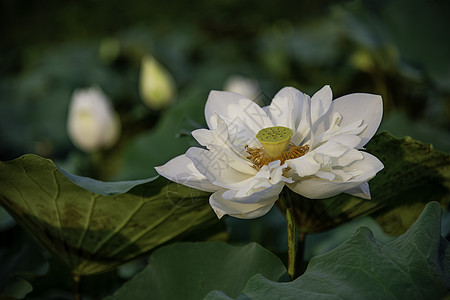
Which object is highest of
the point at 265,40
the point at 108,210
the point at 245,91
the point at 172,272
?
the point at 108,210

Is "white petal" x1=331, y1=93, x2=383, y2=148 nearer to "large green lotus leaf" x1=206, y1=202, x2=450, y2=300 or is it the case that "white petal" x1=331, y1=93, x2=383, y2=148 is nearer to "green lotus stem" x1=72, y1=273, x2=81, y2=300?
"large green lotus leaf" x1=206, y1=202, x2=450, y2=300

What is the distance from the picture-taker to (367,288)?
0.47 metres

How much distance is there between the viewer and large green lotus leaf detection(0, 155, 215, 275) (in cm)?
59

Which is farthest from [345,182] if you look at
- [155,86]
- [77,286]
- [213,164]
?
[155,86]

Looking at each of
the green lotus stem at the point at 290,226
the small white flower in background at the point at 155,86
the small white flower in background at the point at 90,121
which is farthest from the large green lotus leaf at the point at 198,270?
the small white flower in background at the point at 155,86

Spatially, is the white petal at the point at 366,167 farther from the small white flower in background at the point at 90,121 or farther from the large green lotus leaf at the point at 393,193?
the small white flower in background at the point at 90,121

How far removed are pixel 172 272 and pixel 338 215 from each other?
0.23 m

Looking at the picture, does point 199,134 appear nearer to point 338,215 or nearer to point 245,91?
point 338,215

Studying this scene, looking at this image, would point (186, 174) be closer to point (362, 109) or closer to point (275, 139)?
point (275, 139)

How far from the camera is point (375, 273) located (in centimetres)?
48

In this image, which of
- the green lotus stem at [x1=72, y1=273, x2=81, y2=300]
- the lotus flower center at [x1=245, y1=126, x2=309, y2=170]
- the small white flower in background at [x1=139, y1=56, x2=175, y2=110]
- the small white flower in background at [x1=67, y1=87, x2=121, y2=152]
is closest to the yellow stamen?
the lotus flower center at [x1=245, y1=126, x2=309, y2=170]

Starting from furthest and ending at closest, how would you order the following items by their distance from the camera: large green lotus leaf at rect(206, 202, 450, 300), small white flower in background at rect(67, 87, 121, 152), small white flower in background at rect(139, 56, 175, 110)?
small white flower in background at rect(139, 56, 175, 110) < small white flower in background at rect(67, 87, 121, 152) < large green lotus leaf at rect(206, 202, 450, 300)

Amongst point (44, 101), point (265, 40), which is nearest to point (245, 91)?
point (44, 101)

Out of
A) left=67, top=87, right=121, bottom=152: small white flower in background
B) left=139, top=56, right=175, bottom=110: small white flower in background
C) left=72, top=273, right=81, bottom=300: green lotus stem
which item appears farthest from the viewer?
left=139, top=56, right=175, bottom=110: small white flower in background
